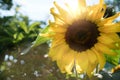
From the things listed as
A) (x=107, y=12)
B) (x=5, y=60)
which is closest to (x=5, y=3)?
(x=5, y=60)

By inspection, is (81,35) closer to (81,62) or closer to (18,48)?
(81,62)

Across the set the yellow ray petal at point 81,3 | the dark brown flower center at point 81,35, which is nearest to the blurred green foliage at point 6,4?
the dark brown flower center at point 81,35

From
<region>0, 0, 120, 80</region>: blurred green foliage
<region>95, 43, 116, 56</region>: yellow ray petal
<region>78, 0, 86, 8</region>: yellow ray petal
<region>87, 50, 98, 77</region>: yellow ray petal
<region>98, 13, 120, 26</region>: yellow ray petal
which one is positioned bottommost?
<region>0, 0, 120, 80</region>: blurred green foliage

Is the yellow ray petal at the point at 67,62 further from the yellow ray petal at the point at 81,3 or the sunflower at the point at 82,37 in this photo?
the yellow ray petal at the point at 81,3

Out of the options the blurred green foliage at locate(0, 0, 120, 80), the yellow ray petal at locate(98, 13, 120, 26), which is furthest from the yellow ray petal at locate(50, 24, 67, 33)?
the blurred green foliage at locate(0, 0, 120, 80)

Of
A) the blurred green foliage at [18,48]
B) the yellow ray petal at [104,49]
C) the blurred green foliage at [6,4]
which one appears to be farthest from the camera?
the blurred green foliage at [6,4]

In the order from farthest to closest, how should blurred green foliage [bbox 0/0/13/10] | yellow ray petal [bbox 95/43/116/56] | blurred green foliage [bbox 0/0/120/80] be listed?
blurred green foliage [bbox 0/0/13/10], blurred green foliage [bbox 0/0/120/80], yellow ray petal [bbox 95/43/116/56]

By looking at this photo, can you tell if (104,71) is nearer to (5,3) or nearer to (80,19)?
(80,19)

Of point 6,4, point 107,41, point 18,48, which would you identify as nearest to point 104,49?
point 107,41

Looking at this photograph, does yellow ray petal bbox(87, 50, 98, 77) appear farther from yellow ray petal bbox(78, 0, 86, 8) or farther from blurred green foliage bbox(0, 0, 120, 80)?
blurred green foliage bbox(0, 0, 120, 80)
